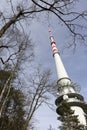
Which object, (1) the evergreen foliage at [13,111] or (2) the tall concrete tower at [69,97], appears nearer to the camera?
(1) the evergreen foliage at [13,111]

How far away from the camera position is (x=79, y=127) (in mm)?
36812

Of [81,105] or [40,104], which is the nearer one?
[40,104]

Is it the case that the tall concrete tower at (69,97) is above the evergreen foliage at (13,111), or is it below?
above

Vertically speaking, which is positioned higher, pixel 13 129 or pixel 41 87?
pixel 41 87

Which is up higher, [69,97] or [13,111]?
[69,97]

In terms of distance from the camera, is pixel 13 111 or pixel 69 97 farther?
pixel 69 97

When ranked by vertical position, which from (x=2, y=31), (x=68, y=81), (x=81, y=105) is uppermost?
(x=68, y=81)

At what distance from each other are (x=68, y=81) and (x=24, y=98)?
172ft

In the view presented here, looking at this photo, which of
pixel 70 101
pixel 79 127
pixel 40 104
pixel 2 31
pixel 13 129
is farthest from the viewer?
pixel 70 101

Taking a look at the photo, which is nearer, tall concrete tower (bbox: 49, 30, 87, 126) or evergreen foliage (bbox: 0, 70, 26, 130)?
evergreen foliage (bbox: 0, 70, 26, 130)

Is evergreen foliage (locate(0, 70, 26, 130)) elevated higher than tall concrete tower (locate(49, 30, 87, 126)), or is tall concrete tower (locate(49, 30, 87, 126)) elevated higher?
tall concrete tower (locate(49, 30, 87, 126))

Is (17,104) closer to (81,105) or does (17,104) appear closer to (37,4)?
(37,4)

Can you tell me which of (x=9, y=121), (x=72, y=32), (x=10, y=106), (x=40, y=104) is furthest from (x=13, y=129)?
(x=72, y=32)

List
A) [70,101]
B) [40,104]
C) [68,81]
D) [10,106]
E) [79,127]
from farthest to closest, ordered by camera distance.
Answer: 1. [68,81]
2. [70,101]
3. [79,127]
4. [10,106]
5. [40,104]
